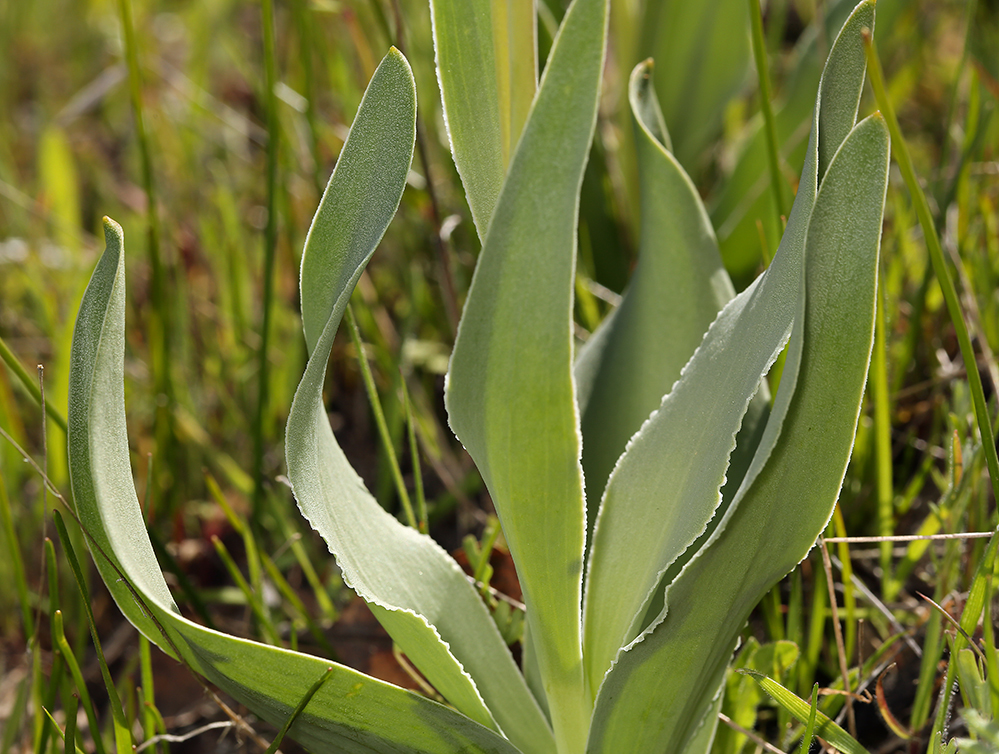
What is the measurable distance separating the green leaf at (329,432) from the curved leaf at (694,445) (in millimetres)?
102

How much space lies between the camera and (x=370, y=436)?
116 centimetres

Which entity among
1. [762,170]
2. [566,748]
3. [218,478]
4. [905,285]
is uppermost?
[762,170]

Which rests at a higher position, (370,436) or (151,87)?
(151,87)

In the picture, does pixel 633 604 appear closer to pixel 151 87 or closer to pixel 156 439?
pixel 156 439

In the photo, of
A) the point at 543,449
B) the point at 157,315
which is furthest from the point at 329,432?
the point at 157,315

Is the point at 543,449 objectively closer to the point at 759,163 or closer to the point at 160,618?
the point at 160,618

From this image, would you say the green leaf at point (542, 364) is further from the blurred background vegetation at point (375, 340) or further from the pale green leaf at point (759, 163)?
the pale green leaf at point (759, 163)

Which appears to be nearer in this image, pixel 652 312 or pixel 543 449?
pixel 543 449

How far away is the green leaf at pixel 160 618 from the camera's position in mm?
422

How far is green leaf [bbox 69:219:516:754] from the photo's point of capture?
42 centimetres

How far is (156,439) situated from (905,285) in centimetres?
89

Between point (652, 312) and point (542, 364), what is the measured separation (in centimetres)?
27

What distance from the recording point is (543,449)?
46cm

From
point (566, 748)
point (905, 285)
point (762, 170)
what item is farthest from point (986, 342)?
point (566, 748)
